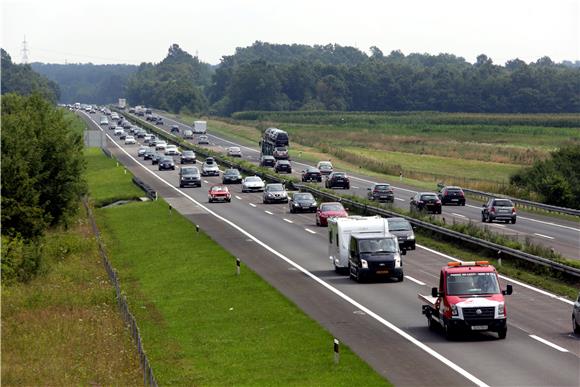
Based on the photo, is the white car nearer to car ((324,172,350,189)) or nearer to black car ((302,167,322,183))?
black car ((302,167,322,183))

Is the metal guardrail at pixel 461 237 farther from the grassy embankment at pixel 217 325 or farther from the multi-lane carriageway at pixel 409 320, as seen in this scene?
the grassy embankment at pixel 217 325

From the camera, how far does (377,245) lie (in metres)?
44.1

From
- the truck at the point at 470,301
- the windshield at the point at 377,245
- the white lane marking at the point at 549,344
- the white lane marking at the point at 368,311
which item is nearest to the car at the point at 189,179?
the white lane marking at the point at 368,311

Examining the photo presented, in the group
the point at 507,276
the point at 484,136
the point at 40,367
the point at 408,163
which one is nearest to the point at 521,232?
the point at 507,276

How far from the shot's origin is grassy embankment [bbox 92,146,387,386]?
2883 cm

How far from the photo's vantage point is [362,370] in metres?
28.4

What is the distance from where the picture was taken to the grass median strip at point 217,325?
94.6ft

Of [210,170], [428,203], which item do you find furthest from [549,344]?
[210,170]

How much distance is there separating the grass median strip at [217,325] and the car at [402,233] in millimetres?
8105

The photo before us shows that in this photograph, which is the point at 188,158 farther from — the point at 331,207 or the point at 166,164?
the point at 331,207

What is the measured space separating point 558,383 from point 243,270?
25.0 m

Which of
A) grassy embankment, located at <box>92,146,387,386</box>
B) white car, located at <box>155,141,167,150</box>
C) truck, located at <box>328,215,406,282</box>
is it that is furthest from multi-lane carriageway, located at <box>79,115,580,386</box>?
white car, located at <box>155,141,167,150</box>

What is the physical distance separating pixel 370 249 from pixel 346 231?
2.41 meters

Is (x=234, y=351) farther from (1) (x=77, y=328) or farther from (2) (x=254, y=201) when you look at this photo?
(2) (x=254, y=201)
